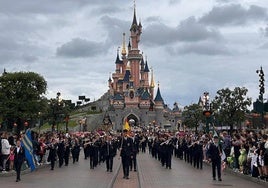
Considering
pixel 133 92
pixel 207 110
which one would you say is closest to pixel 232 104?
pixel 207 110

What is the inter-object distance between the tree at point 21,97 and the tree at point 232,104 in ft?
82.1

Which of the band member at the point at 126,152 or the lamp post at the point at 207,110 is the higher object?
the lamp post at the point at 207,110

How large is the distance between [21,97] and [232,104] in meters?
29.6

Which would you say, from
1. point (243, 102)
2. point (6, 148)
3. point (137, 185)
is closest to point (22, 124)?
point (243, 102)

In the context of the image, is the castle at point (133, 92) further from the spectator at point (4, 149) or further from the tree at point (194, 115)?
the spectator at point (4, 149)

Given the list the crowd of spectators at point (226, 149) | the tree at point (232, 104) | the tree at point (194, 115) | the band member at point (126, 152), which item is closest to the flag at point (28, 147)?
the crowd of spectators at point (226, 149)

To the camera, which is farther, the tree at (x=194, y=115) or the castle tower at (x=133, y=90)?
the castle tower at (x=133, y=90)

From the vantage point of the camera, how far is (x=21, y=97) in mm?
69438

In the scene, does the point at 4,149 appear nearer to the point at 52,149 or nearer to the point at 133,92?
the point at 52,149

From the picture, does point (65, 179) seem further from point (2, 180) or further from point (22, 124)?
point (22, 124)

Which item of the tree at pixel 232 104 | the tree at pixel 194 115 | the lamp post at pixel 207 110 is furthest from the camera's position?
the tree at pixel 194 115

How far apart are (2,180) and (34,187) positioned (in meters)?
2.99

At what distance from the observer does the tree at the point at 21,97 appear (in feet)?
222

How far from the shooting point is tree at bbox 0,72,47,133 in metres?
67.6
